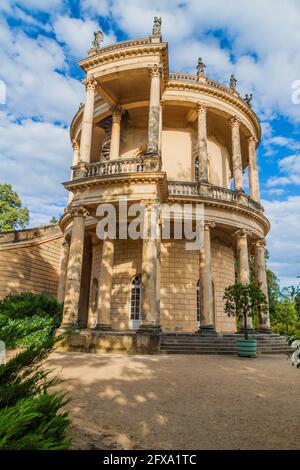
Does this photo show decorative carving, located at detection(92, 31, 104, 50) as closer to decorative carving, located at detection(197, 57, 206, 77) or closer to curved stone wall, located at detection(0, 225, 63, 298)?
decorative carving, located at detection(197, 57, 206, 77)

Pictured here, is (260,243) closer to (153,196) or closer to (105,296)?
(153,196)

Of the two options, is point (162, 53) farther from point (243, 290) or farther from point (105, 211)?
point (243, 290)

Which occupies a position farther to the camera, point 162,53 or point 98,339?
point 162,53

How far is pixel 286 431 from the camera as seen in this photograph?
382 cm

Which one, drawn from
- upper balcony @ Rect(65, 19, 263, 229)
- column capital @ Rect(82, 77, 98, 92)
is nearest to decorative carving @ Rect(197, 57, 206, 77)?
upper balcony @ Rect(65, 19, 263, 229)

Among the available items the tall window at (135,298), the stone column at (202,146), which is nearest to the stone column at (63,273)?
the tall window at (135,298)

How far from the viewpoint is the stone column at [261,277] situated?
16.4 m

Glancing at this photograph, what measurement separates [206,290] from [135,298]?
13.6ft

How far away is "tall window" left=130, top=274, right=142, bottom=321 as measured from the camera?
1611cm

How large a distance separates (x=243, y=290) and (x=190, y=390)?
7.04 metres

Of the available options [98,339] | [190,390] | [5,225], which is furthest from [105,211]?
[5,225]

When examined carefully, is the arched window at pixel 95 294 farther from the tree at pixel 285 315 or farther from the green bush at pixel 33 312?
the tree at pixel 285 315

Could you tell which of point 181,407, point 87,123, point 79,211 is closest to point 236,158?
point 87,123

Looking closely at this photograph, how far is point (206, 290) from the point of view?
14.4 metres
